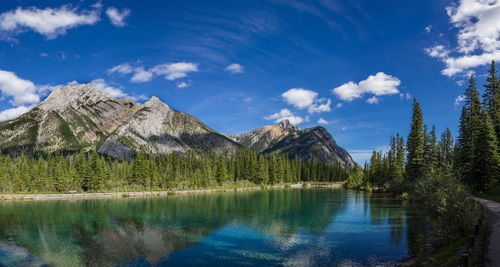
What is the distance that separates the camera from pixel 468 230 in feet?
74.7

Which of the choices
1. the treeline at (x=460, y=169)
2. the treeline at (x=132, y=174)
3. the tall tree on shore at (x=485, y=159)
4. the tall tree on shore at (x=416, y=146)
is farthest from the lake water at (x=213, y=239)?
the treeline at (x=132, y=174)

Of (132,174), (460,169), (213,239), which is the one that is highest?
(460,169)

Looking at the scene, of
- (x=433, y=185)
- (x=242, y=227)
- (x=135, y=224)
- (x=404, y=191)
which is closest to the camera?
(x=433, y=185)

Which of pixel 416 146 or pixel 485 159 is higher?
pixel 416 146

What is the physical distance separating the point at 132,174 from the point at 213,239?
8458cm

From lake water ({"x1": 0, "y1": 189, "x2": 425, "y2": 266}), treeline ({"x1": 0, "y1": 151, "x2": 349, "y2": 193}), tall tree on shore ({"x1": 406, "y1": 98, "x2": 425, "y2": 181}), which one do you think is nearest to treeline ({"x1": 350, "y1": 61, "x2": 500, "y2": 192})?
tall tree on shore ({"x1": 406, "y1": 98, "x2": 425, "y2": 181})

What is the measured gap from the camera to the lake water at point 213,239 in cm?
2506

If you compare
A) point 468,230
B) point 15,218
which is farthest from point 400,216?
point 15,218

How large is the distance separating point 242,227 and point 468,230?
25.7 meters

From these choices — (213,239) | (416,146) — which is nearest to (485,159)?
(416,146)

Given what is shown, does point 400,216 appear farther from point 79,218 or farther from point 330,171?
point 330,171

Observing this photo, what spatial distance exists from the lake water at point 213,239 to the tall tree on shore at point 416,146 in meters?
25.6

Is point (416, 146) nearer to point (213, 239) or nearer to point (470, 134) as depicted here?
point (470, 134)

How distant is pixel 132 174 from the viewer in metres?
107
